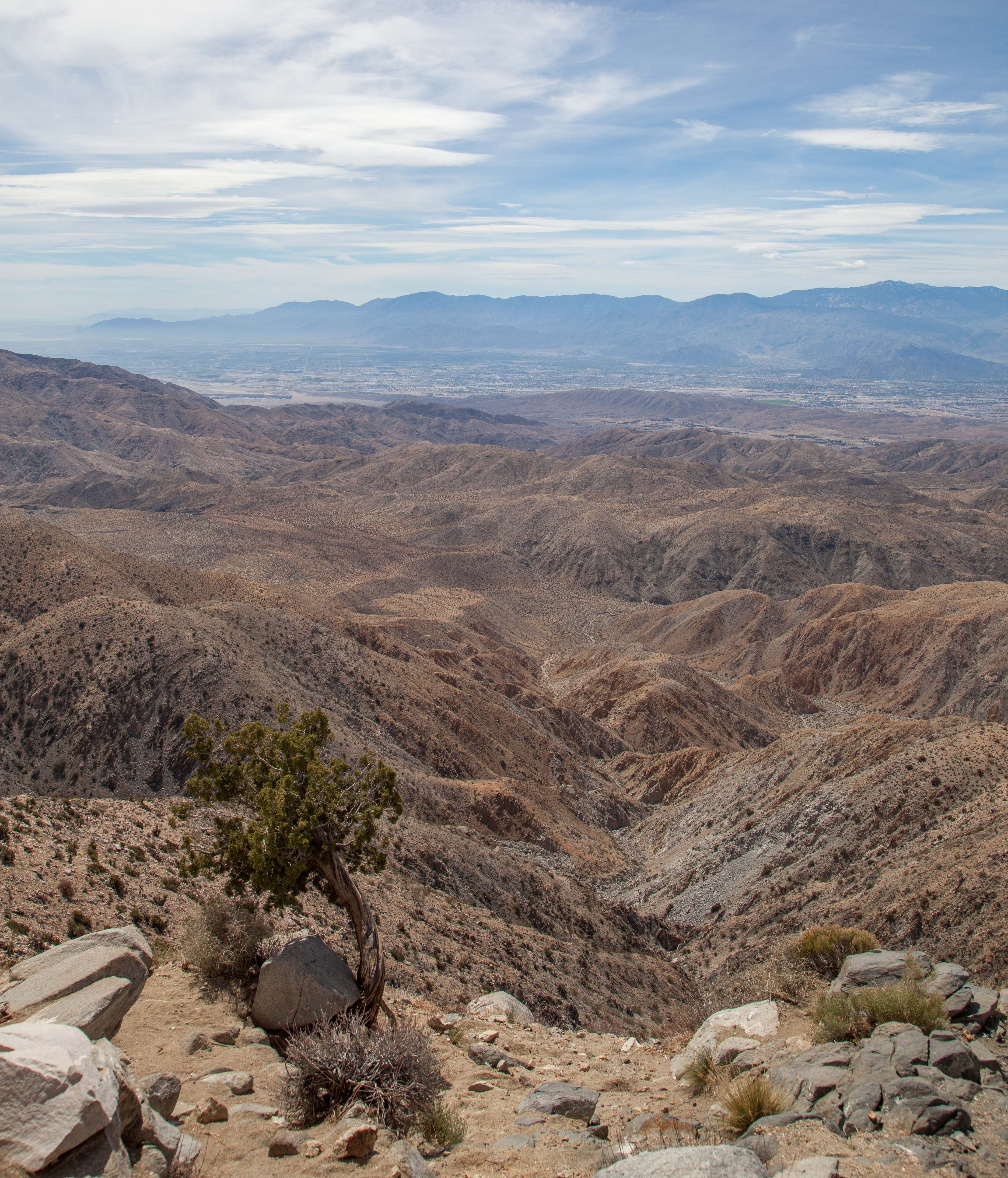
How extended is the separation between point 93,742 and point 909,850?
28.0m

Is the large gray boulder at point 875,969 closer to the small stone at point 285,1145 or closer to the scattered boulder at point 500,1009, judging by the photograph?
the scattered boulder at point 500,1009

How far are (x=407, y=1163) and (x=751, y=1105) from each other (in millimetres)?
3818

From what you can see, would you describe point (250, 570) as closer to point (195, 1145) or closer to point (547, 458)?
point (195, 1145)

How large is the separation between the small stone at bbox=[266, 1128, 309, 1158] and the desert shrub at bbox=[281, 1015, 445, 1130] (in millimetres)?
473

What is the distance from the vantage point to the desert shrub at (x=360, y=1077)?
934 cm

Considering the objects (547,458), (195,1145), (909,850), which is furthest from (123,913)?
(547,458)

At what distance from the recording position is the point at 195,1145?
8133mm

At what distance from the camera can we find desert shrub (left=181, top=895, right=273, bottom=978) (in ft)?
39.6

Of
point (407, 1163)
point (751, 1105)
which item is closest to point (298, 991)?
point (407, 1163)

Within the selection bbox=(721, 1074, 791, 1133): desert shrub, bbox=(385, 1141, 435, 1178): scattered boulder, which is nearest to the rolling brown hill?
bbox=(385, 1141, 435, 1178): scattered boulder

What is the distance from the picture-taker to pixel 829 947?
1492 centimetres

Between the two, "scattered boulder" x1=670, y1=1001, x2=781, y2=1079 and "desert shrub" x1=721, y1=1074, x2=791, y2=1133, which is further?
"scattered boulder" x1=670, y1=1001, x2=781, y2=1079

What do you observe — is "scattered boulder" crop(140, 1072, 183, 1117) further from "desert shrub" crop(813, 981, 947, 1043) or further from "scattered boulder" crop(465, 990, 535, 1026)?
"desert shrub" crop(813, 981, 947, 1043)

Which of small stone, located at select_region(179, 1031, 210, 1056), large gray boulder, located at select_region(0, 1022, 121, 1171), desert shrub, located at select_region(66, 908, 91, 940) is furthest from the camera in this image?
desert shrub, located at select_region(66, 908, 91, 940)
